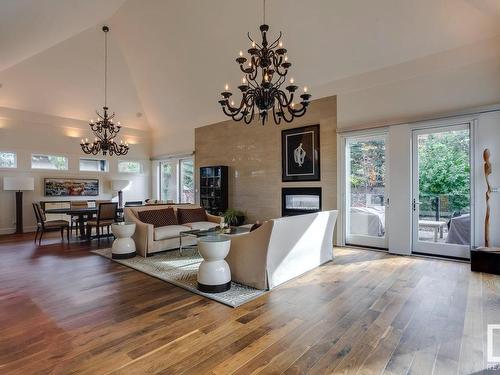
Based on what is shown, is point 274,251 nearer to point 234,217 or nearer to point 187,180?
point 234,217

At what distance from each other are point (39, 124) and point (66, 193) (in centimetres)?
208

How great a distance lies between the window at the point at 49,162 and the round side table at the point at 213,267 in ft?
24.0

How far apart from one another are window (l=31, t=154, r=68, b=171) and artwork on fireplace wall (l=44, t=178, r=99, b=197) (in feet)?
1.26

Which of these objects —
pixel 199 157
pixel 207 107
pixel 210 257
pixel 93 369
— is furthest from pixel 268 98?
pixel 199 157

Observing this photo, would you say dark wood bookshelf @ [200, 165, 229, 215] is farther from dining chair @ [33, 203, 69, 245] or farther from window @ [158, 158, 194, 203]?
dining chair @ [33, 203, 69, 245]

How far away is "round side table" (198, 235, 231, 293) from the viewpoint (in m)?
3.32

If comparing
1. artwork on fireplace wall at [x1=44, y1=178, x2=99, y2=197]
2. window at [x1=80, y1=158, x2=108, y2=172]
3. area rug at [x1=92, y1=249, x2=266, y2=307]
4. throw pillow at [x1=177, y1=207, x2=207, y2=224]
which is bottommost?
area rug at [x1=92, y1=249, x2=266, y2=307]

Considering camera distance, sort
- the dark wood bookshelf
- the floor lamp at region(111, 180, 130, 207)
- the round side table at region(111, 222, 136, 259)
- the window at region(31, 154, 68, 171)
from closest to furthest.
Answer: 1. the round side table at region(111, 222, 136, 259)
2. the dark wood bookshelf
3. the window at region(31, 154, 68, 171)
4. the floor lamp at region(111, 180, 130, 207)

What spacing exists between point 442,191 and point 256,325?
4058 mm

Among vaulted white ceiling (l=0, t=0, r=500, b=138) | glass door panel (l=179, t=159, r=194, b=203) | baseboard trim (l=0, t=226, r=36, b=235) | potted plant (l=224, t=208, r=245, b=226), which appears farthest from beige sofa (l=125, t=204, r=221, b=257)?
baseboard trim (l=0, t=226, r=36, b=235)

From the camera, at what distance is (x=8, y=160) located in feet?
25.2

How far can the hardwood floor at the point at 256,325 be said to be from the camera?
2.06 m

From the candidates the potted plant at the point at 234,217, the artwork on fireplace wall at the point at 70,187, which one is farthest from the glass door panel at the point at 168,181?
the potted plant at the point at 234,217

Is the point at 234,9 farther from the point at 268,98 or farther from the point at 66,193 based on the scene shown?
the point at 66,193
